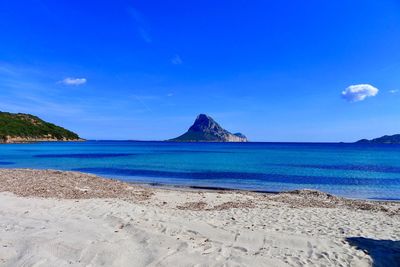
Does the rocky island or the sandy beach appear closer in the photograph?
the sandy beach

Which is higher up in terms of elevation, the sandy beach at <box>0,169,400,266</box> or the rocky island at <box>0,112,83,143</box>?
the rocky island at <box>0,112,83,143</box>

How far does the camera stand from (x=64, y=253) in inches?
327

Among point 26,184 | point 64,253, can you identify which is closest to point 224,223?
point 64,253

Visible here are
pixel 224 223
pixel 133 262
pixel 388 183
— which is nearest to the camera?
pixel 133 262

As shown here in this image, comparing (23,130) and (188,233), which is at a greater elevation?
(23,130)

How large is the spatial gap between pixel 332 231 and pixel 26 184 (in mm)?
16806

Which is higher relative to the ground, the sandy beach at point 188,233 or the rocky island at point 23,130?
the rocky island at point 23,130

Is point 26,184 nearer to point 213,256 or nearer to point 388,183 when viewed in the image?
point 213,256

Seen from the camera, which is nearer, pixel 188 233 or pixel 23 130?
pixel 188 233

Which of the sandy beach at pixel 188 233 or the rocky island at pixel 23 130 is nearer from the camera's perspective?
the sandy beach at pixel 188 233

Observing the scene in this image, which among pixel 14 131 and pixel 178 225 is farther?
pixel 14 131

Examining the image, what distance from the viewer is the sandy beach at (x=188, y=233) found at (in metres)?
8.04

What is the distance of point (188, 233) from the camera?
1009 cm

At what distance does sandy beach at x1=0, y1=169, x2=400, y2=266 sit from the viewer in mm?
8039
